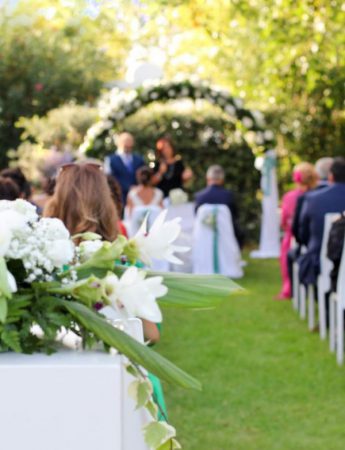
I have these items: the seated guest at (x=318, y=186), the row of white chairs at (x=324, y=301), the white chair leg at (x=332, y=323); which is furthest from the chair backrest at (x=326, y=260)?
the seated guest at (x=318, y=186)

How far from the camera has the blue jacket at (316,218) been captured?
11.1 m

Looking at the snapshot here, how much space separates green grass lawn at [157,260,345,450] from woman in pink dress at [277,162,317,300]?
69 centimetres

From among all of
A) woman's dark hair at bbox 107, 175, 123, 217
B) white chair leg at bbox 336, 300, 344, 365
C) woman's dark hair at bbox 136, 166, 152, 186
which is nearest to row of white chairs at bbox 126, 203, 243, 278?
woman's dark hair at bbox 136, 166, 152, 186

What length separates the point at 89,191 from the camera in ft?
19.3

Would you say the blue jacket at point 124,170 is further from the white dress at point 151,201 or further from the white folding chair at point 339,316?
the white folding chair at point 339,316

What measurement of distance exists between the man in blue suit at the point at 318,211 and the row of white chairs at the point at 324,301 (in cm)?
12

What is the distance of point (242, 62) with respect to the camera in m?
21.4

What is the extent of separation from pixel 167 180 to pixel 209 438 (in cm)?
1060

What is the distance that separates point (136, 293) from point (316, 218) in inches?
335

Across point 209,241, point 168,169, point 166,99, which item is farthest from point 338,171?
point 166,99

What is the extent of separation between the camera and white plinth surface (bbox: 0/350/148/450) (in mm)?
2717

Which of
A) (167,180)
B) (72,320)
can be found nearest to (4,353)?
(72,320)

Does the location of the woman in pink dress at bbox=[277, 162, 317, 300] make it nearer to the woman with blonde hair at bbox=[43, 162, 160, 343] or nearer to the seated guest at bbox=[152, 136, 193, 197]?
the seated guest at bbox=[152, 136, 193, 197]

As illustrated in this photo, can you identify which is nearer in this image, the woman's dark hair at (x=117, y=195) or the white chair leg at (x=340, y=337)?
the woman's dark hair at (x=117, y=195)
